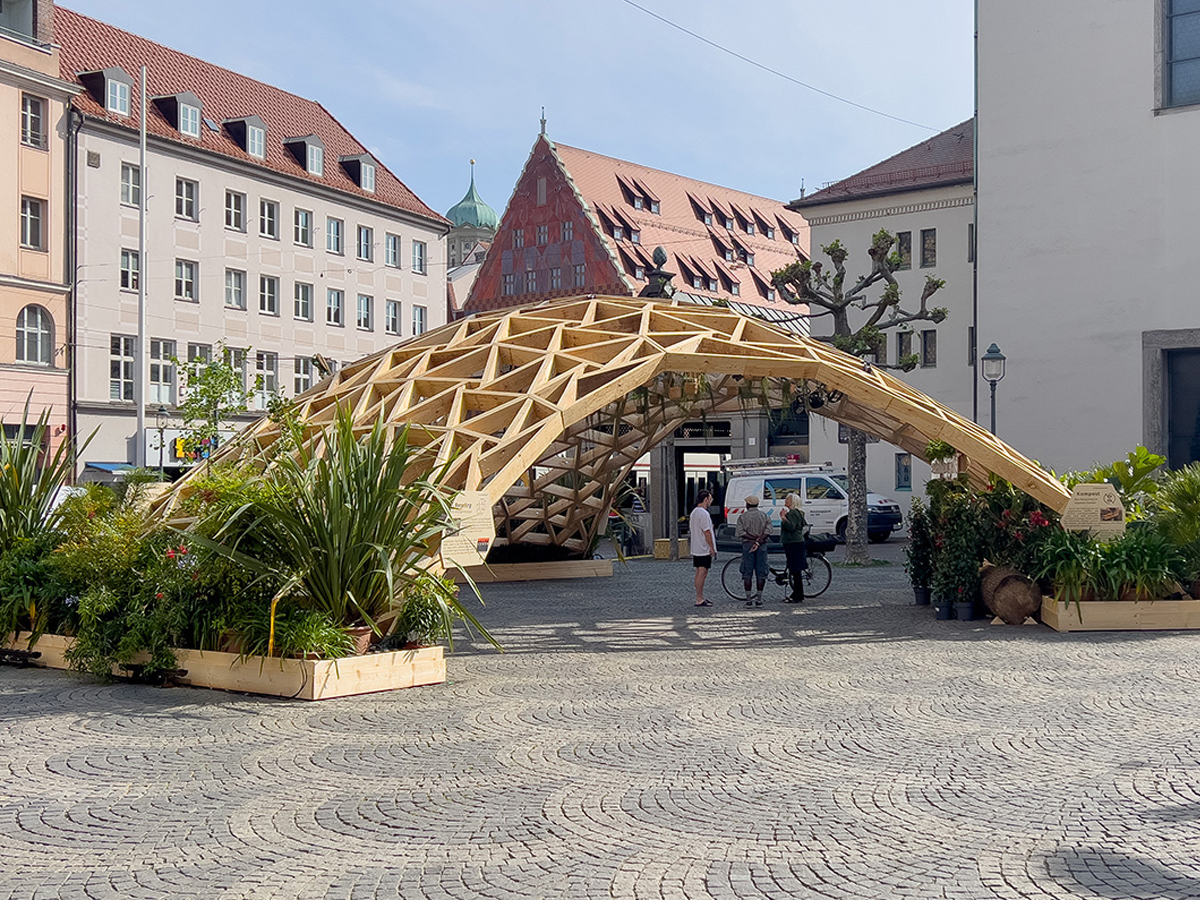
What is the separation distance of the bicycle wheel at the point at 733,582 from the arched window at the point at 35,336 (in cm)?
2384

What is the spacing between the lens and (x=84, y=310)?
128 ft

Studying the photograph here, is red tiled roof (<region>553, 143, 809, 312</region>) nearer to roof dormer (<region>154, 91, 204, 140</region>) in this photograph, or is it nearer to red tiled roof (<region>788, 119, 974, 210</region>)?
red tiled roof (<region>788, 119, 974, 210</region>)

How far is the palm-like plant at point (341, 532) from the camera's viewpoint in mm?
10750

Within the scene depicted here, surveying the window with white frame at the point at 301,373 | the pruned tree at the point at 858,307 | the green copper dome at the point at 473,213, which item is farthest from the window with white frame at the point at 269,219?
the green copper dome at the point at 473,213

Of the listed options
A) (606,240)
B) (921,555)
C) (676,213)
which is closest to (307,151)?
(606,240)

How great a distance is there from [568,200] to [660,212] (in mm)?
6567

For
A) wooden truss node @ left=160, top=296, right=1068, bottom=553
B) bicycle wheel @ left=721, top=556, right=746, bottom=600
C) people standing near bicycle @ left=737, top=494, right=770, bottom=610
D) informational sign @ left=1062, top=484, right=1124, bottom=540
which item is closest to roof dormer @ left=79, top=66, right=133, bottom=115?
wooden truss node @ left=160, top=296, right=1068, bottom=553

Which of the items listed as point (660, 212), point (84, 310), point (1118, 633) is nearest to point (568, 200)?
point (660, 212)

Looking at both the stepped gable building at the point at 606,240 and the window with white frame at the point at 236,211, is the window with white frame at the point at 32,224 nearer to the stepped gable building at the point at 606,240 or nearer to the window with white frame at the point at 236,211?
the window with white frame at the point at 236,211

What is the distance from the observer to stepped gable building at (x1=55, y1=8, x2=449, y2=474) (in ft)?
130

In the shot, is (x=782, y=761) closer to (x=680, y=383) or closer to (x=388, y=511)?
(x=388, y=511)

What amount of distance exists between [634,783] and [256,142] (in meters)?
42.8

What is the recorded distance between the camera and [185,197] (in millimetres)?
43219

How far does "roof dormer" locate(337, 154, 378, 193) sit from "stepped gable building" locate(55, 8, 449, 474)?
0.06m
